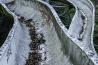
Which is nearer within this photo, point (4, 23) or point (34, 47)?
point (34, 47)

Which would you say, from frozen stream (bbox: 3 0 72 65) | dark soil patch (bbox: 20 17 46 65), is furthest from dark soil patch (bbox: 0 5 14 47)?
frozen stream (bbox: 3 0 72 65)

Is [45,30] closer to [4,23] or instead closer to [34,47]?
[34,47]

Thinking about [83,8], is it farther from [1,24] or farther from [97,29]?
[1,24]

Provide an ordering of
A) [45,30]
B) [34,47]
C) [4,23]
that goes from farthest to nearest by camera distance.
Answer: [4,23] < [45,30] < [34,47]

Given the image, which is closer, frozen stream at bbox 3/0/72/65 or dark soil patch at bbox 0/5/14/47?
frozen stream at bbox 3/0/72/65

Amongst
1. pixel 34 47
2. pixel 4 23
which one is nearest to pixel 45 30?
pixel 34 47

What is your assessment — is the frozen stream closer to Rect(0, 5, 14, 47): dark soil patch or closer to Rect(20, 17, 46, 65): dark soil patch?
Rect(20, 17, 46, 65): dark soil patch

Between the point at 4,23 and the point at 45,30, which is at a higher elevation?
the point at 4,23

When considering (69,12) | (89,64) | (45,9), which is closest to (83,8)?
(69,12)

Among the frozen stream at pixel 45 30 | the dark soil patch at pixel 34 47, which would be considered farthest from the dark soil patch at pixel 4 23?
the frozen stream at pixel 45 30

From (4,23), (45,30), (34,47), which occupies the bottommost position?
(34,47)

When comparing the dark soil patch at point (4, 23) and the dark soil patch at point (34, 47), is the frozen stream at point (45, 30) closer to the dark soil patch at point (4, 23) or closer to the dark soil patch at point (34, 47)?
the dark soil patch at point (34, 47)

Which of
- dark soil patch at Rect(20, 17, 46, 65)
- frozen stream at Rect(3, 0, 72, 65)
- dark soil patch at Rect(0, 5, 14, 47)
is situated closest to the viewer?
frozen stream at Rect(3, 0, 72, 65)
